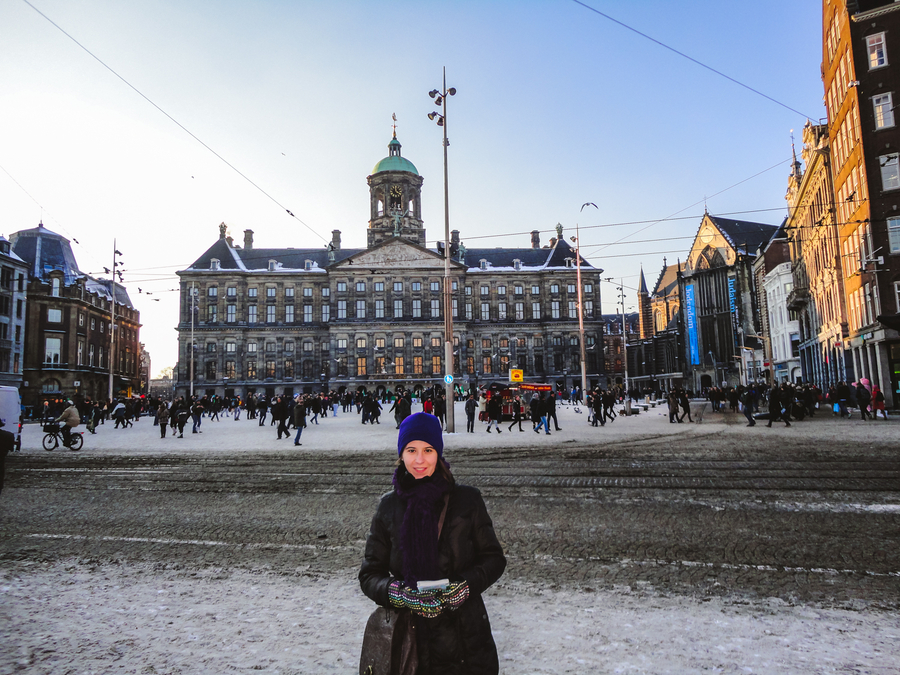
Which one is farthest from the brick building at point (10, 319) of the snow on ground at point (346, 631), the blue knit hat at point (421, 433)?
the blue knit hat at point (421, 433)

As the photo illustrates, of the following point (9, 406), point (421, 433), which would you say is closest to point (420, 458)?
point (421, 433)

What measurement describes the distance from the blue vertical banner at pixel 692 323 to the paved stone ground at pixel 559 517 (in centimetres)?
5836

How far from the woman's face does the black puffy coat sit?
0.13 meters

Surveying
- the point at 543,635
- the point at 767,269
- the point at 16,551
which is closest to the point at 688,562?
the point at 543,635

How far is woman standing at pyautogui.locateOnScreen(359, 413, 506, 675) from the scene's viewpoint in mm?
2324

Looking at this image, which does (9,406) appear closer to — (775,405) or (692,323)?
(775,405)

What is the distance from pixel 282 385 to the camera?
72125 mm

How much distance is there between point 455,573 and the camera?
2.39 m

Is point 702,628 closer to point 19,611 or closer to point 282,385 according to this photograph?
point 19,611

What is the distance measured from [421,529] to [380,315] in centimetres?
7143

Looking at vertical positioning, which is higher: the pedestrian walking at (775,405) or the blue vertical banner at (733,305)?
the blue vertical banner at (733,305)

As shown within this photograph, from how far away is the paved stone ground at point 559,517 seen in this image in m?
5.01

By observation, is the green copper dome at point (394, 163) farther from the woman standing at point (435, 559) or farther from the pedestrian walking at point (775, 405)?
the woman standing at point (435, 559)

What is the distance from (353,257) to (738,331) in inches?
1655
